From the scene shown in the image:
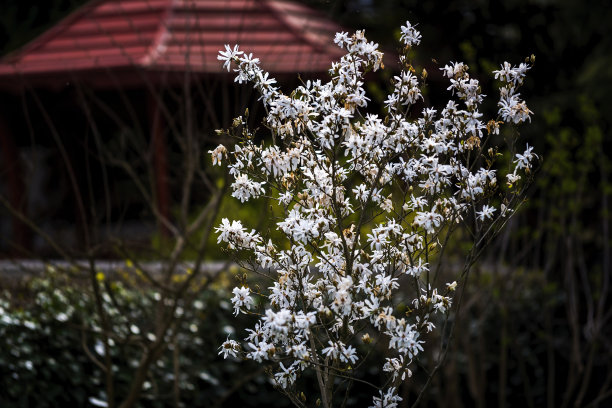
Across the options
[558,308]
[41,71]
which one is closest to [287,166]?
[558,308]

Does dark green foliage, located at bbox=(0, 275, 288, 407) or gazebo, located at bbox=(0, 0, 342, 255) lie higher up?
gazebo, located at bbox=(0, 0, 342, 255)

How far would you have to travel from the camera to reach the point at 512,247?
17.6 feet

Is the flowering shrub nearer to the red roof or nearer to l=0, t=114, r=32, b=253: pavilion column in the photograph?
the red roof

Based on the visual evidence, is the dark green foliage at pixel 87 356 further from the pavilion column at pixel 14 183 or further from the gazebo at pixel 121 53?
the pavilion column at pixel 14 183

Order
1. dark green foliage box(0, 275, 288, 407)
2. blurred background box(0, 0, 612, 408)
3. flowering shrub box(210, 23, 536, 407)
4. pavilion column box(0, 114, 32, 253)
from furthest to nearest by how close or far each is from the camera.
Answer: pavilion column box(0, 114, 32, 253) < blurred background box(0, 0, 612, 408) < dark green foliage box(0, 275, 288, 407) < flowering shrub box(210, 23, 536, 407)

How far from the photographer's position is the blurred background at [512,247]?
15.5 ft

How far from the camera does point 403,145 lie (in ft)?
7.66

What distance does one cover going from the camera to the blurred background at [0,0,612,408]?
4734 millimetres

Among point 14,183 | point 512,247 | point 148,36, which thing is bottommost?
point 512,247

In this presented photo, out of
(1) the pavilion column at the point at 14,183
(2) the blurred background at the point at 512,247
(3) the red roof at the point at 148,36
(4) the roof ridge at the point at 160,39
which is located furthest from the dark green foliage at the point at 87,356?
(1) the pavilion column at the point at 14,183

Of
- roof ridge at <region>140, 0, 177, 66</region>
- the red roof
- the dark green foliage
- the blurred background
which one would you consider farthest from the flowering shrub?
roof ridge at <region>140, 0, 177, 66</region>

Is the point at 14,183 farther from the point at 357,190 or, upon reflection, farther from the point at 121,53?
the point at 357,190

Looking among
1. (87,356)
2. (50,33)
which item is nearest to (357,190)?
(87,356)

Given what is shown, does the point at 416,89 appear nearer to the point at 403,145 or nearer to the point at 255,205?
the point at 403,145
